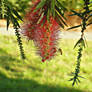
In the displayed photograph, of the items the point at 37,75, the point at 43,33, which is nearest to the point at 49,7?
the point at 43,33

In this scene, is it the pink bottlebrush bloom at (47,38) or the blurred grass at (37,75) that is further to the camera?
the blurred grass at (37,75)

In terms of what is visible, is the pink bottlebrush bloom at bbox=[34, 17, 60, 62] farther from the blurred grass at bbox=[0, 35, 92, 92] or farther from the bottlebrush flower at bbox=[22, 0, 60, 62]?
the blurred grass at bbox=[0, 35, 92, 92]

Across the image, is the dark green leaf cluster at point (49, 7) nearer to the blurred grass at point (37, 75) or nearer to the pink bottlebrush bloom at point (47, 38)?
the pink bottlebrush bloom at point (47, 38)

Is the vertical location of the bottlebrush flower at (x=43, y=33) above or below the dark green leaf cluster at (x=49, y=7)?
below

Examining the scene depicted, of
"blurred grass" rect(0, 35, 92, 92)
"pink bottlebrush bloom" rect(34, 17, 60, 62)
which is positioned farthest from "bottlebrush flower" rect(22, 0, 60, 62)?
"blurred grass" rect(0, 35, 92, 92)

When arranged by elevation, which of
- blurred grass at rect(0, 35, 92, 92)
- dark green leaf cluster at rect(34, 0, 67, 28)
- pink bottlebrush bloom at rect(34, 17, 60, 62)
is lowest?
blurred grass at rect(0, 35, 92, 92)

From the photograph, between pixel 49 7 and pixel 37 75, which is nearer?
pixel 49 7

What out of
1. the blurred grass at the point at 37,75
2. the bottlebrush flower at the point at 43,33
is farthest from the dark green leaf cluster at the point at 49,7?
the blurred grass at the point at 37,75

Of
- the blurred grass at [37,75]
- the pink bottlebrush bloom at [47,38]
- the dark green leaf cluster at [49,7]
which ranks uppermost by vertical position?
the dark green leaf cluster at [49,7]

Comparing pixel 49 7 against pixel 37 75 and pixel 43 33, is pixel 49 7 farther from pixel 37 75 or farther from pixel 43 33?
pixel 37 75

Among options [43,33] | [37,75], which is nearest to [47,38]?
[43,33]

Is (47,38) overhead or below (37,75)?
overhead

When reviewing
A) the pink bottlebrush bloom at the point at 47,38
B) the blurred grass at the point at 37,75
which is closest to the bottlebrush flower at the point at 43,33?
the pink bottlebrush bloom at the point at 47,38

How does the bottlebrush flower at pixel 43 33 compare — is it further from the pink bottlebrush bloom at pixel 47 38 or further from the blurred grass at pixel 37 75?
the blurred grass at pixel 37 75
